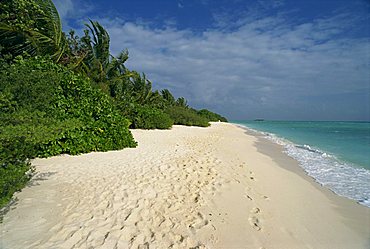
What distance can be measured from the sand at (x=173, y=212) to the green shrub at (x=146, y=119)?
12098 mm

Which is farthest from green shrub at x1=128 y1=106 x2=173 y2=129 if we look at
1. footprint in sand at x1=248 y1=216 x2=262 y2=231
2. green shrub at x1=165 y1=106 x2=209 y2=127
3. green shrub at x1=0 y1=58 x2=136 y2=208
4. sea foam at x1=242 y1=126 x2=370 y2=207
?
footprint in sand at x1=248 y1=216 x2=262 y2=231

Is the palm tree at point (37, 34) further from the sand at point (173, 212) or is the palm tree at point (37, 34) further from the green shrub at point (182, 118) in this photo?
the green shrub at point (182, 118)

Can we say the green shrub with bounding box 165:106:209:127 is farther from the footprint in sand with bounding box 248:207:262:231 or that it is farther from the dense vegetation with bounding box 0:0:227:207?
the footprint in sand with bounding box 248:207:262:231

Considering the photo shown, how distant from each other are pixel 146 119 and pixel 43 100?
1312 centimetres

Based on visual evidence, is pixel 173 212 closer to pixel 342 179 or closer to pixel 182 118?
pixel 342 179

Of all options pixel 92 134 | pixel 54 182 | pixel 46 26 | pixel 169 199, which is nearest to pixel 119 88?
pixel 46 26

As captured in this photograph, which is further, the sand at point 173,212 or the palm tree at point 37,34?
the palm tree at point 37,34

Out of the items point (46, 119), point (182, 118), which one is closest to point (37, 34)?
point (46, 119)

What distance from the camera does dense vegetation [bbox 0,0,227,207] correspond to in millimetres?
3209

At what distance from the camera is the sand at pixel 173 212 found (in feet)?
9.95

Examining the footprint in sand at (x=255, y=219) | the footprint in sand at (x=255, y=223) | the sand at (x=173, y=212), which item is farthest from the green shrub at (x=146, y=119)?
the footprint in sand at (x=255, y=223)

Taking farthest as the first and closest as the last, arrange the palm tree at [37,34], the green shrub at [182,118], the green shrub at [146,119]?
the green shrub at [182,118], the green shrub at [146,119], the palm tree at [37,34]

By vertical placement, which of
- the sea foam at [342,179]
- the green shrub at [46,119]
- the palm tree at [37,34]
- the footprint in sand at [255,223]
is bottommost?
the sea foam at [342,179]

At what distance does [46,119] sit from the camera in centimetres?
340
